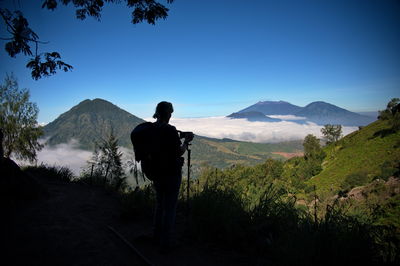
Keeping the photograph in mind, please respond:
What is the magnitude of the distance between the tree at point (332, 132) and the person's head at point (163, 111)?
105 m

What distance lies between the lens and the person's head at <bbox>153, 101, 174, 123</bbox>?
331 cm

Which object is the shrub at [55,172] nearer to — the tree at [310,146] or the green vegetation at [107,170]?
the green vegetation at [107,170]

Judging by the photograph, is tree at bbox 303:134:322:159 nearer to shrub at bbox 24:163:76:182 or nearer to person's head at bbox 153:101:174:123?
shrub at bbox 24:163:76:182

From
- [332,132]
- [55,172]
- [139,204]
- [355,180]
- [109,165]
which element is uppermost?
[332,132]

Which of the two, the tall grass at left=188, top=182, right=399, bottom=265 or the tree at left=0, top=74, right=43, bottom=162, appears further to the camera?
the tree at left=0, top=74, right=43, bottom=162

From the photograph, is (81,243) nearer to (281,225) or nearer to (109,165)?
(281,225)

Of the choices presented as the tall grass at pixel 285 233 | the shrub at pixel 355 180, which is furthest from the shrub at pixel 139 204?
the shrub at pixel 355 180

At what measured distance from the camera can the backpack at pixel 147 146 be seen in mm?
3127

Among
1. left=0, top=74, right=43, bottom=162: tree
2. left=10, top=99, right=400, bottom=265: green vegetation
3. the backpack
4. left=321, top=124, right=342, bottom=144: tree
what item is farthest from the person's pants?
left=321, top=124, right=342, bottom=144: tree

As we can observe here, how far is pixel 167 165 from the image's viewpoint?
3.17 m

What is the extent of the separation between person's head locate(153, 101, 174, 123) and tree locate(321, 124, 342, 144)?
105 metres

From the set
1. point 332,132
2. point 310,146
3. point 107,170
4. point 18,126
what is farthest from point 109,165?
point 332,132

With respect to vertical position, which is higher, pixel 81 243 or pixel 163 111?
pixel 163 111

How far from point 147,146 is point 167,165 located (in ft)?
1.33
